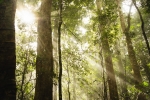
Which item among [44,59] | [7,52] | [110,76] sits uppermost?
[44,59]

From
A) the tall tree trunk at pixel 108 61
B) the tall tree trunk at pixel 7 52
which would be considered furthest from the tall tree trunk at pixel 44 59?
the tall tree trunk at pixel 7 52

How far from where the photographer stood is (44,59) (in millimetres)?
6922

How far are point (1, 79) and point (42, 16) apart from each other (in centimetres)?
553

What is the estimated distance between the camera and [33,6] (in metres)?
13.4

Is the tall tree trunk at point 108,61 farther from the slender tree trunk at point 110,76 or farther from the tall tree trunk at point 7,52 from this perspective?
the tall tree trunk at point 7,52

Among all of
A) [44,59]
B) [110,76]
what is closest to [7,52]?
[44,59]

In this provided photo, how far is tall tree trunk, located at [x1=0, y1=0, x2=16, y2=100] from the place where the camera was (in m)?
3.06

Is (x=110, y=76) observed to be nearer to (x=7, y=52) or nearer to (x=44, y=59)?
(x=44, y=59)

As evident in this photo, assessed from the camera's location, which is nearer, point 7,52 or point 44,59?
point 7,52

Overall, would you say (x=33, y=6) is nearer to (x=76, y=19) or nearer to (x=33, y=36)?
(x=76, y=19)

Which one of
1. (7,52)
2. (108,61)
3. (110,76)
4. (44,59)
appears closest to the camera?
(7,52)

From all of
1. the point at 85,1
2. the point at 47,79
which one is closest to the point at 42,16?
the point at 47,79

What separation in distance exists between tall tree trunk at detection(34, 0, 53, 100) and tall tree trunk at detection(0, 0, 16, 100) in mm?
3064

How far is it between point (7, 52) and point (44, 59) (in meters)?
3.55
